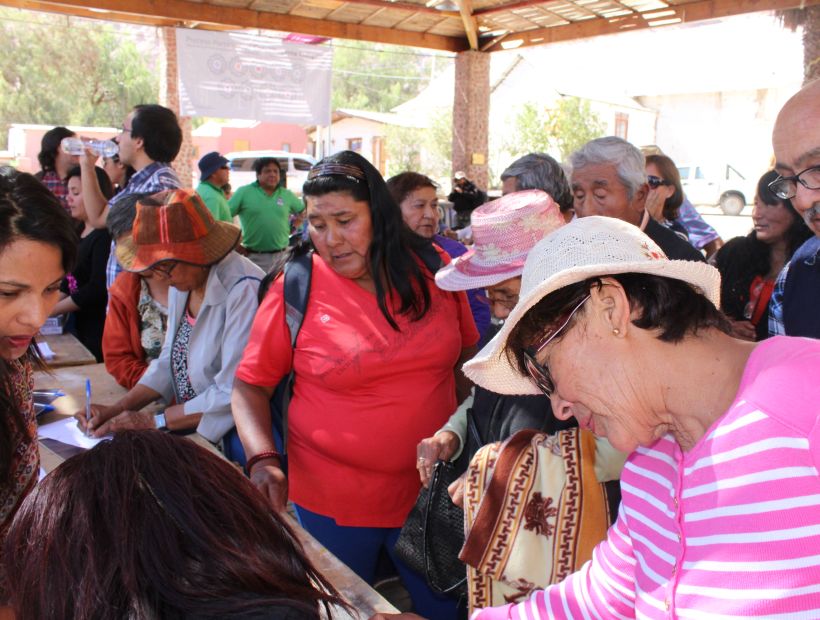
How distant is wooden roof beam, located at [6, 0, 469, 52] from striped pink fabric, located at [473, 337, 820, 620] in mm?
6485

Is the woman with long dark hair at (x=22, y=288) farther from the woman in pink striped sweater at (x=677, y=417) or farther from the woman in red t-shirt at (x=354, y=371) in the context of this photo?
the woman in pink striped sweater at (x=677, y=417)

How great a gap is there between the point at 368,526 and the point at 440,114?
27.2 metres

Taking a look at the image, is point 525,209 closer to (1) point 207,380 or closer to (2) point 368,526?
(2) point 368,526

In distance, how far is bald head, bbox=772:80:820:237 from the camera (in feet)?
4.81

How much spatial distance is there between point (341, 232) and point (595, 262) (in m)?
1.29

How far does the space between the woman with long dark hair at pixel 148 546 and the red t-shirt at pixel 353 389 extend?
1.21m

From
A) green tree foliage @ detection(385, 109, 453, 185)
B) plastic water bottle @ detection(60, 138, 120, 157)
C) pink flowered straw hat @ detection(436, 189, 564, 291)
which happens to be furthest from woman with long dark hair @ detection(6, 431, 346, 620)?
green tree foliage @ detection(385, 109, 453, 185)

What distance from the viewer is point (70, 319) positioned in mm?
4184

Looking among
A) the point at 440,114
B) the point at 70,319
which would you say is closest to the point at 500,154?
the point at 440,114

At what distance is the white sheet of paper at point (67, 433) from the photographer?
96.4 inches

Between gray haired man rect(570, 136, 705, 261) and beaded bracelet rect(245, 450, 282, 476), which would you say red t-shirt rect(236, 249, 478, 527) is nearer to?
beaded bracelet rect(245, 450, 282, 476)

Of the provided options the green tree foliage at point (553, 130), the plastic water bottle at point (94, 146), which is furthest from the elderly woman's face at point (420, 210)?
the green tree foliage at point (553, 130)

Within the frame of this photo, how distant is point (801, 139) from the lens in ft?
4.89

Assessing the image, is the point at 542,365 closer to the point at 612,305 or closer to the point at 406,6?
the point at 612,305
